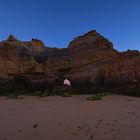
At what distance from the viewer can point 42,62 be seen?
17609mm

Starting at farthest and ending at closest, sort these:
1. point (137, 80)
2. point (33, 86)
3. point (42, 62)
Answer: point (42, 62) < point (33, 86) < point (137, 80)

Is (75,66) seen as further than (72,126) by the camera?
Yes

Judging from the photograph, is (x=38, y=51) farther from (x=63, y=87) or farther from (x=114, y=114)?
(x=114, y=114)

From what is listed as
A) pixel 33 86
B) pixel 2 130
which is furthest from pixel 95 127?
pixel 33 86

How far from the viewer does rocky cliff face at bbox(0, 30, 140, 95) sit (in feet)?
43.1

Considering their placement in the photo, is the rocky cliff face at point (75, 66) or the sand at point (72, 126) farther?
the rocky cliff face at point (75, 66)

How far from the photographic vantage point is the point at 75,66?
15578 mm

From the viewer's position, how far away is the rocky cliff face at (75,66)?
1315cm

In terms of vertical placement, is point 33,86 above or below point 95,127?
above

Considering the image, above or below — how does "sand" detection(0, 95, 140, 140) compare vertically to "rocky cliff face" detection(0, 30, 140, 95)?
below

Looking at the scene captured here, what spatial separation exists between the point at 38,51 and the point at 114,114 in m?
12.9

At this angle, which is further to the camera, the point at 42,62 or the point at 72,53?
the point at 42,62

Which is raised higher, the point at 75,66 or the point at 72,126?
the point at 75,66

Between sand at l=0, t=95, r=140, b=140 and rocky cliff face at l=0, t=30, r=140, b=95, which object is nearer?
sand at l=0, t=95, r=140, b=140
